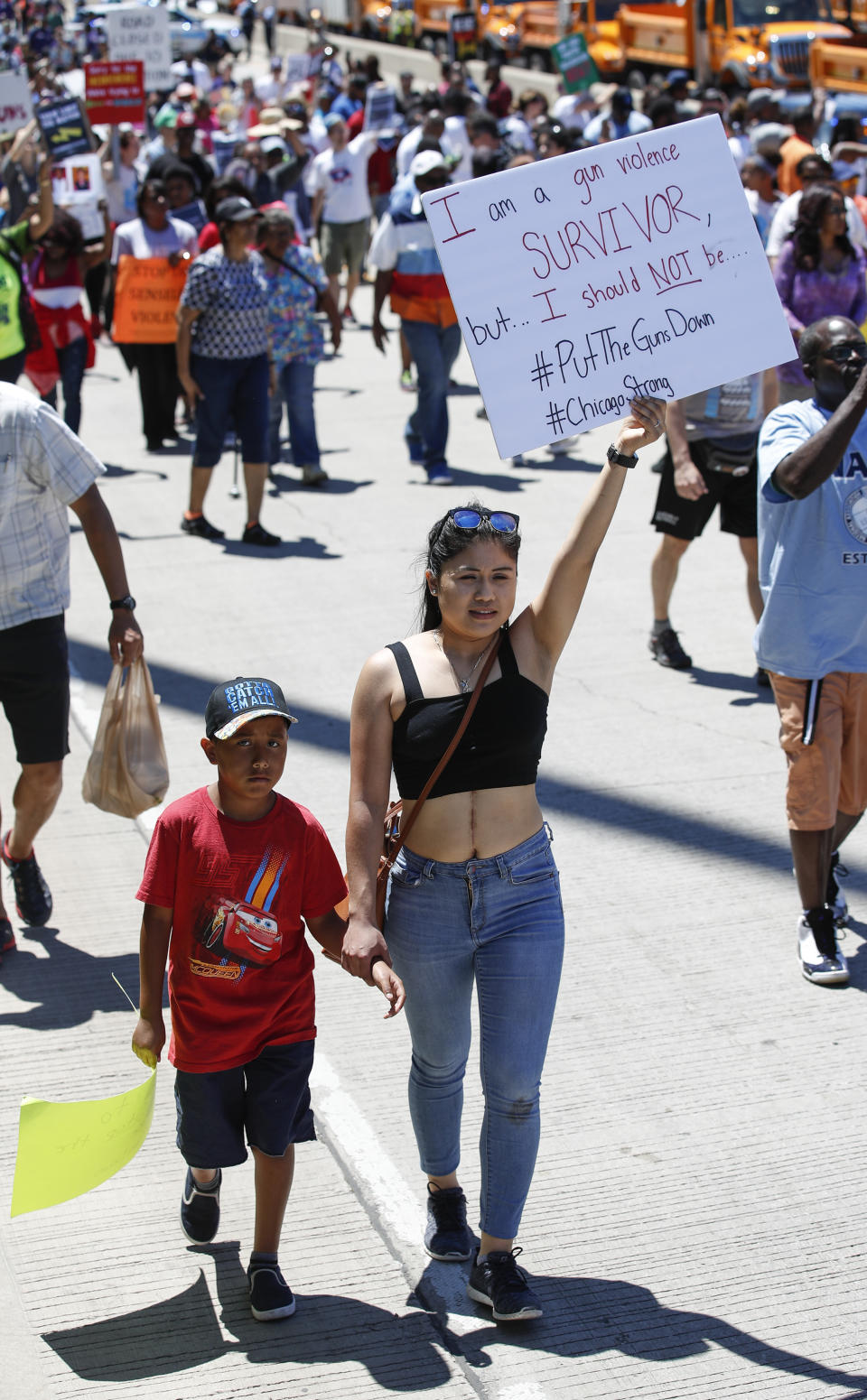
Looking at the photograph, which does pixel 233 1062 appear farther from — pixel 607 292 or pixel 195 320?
pixel 195 320

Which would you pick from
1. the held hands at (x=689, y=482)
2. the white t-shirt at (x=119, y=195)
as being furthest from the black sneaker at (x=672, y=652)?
the white t-shirt at (x=119, y=195)

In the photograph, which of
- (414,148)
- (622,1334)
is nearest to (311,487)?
(414,148)

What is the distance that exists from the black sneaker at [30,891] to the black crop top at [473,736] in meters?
2.24

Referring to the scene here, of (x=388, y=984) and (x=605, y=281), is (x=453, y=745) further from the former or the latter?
(x=605, y=281)

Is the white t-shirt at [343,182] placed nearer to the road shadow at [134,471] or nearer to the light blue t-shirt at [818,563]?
the road shadow at [134,471]

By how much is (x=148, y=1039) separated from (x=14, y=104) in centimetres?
1361

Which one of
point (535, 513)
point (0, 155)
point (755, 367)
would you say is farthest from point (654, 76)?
point (755, 367)

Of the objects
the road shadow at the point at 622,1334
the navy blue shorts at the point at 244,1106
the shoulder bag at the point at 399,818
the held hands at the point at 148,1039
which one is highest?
the shoulder bag at the point at 399,818

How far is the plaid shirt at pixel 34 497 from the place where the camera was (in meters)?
4.50

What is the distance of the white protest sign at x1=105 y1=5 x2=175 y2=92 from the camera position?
16.5 m

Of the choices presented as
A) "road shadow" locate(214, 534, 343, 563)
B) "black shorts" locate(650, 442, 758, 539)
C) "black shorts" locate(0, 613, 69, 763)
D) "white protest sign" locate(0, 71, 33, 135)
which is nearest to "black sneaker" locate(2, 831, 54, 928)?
"black shorts" locate(0, 613, 69, 763)

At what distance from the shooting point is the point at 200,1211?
358cm

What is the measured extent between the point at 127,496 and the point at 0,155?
6.05 meters

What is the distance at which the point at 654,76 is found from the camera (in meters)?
29.0
